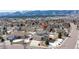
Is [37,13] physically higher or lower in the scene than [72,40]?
higher

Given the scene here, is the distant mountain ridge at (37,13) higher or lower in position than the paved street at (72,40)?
higher

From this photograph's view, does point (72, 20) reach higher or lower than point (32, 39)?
higher

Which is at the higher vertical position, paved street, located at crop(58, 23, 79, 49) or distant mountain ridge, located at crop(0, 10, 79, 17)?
distant mountain ridge, located at crop(0, 10, 79, 17)
